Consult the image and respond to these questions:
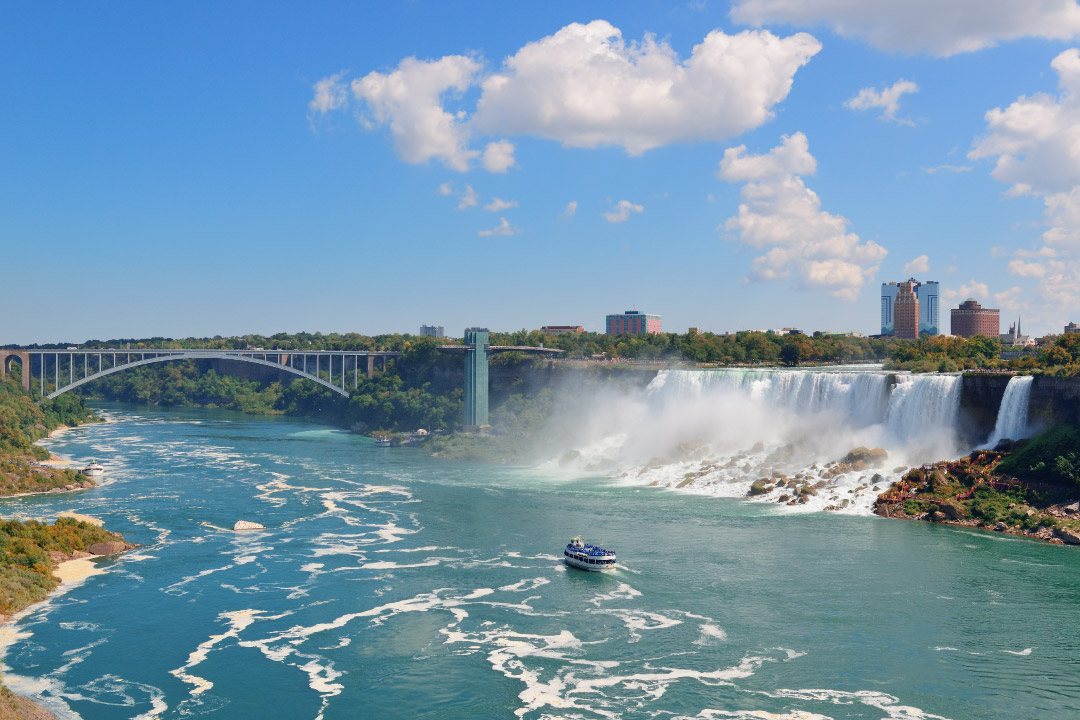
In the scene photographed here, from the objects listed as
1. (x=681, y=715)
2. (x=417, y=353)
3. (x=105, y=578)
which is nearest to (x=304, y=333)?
(x=417, y=353)

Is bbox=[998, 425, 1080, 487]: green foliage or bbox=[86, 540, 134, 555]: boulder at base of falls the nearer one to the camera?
bbox=[86, 540, 134, 555]: boulder at base of falls

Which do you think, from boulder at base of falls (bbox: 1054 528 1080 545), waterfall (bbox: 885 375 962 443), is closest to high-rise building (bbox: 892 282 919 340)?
waterfall (bbox: 885 375 962 443)

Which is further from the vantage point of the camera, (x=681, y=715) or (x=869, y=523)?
(x=869, y=523)

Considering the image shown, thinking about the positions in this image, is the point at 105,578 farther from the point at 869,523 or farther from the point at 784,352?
the point at 784,352

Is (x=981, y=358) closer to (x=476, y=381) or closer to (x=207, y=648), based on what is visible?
(x=476, y=381)

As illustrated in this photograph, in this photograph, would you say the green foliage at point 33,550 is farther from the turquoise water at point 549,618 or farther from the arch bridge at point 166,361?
the arch bridge at point 166,361

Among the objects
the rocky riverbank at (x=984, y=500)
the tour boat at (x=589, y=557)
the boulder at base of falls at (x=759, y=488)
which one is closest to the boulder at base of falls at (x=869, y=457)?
the rocky riverbank at (x=984, y=500)

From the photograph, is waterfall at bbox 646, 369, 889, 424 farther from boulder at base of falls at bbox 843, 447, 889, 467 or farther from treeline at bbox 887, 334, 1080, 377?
treeline at bbox 887, 334, 1080, 377

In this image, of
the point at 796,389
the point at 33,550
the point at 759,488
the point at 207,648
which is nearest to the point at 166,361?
the point at 33,550
